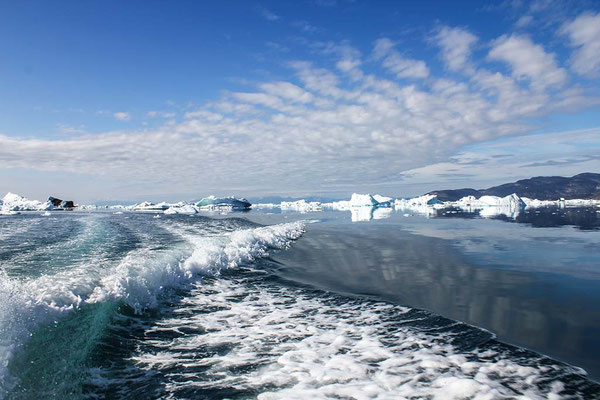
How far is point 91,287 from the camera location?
8.55m

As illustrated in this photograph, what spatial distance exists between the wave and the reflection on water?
3233 mm

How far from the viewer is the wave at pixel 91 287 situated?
18.3ft

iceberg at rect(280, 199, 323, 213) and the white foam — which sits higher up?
iceberg at rect(280, 199, 323, 213)

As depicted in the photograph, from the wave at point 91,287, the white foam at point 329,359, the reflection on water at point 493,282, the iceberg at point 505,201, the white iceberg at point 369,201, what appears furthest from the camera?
the white iceberg at point 369,201

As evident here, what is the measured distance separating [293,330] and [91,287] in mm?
5470

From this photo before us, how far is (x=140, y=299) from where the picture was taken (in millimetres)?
8539

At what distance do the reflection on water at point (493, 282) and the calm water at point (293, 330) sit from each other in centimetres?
6

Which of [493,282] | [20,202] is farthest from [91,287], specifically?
[20,202]

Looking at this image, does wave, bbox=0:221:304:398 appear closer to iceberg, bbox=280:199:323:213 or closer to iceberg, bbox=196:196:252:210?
iceberg, bbox=280:199:323:213

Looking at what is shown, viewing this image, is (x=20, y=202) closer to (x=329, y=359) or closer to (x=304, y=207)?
(x=304, y=207)

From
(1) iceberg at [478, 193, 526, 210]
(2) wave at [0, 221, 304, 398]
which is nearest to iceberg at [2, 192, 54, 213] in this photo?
(2) wave at [0, 221, 304, 398]

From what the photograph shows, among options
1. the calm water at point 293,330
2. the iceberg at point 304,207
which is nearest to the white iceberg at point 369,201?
the iceberg at point 304,207

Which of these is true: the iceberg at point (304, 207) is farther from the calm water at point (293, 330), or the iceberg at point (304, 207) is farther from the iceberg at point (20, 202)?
the calm water at point (293, 330)

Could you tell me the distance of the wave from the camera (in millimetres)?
5590
